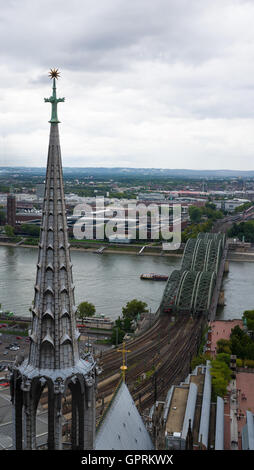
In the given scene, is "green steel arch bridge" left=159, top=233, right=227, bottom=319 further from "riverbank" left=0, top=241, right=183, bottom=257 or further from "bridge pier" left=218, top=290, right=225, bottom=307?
"riverbank" left=0, top=241, right=183, bottom=257

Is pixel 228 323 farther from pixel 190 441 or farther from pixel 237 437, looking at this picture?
pixel 190 441

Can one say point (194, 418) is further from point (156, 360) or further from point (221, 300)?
point (221, 300)

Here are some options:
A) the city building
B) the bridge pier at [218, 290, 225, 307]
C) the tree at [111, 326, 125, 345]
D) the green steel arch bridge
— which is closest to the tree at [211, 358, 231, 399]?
the tree at [111, 326, 125, 345]

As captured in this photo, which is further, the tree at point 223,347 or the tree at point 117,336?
the tree at point 117,336

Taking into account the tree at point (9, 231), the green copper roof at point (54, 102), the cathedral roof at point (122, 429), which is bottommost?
the tree at point (9, 231)

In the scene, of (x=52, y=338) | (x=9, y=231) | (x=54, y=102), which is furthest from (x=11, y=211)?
(x=52, y=338)

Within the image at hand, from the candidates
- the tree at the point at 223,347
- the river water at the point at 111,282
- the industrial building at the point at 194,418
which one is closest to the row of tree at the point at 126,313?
the river water at the point at 111,282

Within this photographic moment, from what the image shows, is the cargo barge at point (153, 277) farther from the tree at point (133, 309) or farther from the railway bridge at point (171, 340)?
the tree at point (133, 309)

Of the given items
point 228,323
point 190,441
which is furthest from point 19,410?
point 228,323
